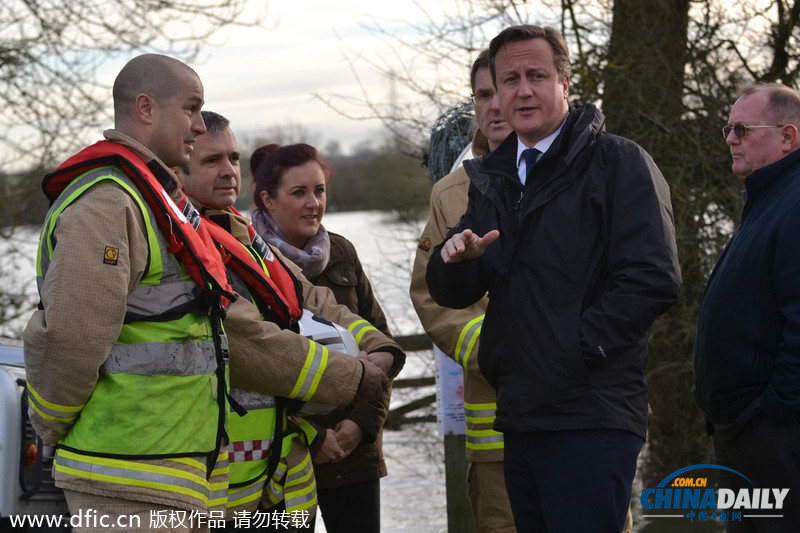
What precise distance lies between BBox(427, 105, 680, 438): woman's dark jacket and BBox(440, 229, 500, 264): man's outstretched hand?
10 cm

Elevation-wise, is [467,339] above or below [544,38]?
below

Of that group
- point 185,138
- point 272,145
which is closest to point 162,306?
point 185,138

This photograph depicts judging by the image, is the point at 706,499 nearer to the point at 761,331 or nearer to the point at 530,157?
the point at 761,331

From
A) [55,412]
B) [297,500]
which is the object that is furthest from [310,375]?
[55,412]

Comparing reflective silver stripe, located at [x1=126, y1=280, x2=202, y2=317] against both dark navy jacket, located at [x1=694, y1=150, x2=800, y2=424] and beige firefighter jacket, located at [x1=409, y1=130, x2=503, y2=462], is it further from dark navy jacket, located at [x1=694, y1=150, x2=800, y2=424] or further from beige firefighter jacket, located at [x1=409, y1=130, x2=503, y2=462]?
dark navy jacket, located at [x1=694, y1=150, x2=800, y2=424]

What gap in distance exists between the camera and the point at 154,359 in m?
3.16

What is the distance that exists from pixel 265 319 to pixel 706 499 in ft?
11.9

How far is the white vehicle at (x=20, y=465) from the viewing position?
4.82 meters

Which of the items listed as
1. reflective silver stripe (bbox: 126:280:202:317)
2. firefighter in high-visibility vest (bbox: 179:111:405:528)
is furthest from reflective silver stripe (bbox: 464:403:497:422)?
reflective silver stripe (bbox: 126:280:202:317)

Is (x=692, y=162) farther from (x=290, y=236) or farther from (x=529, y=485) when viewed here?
(x=529, y=485)

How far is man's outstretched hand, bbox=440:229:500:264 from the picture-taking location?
335 centimetres

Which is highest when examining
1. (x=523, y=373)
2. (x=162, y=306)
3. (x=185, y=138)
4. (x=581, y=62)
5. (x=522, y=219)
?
(x=581, y=62)

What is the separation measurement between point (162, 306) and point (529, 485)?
1.34m

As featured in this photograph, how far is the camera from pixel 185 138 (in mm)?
3488
